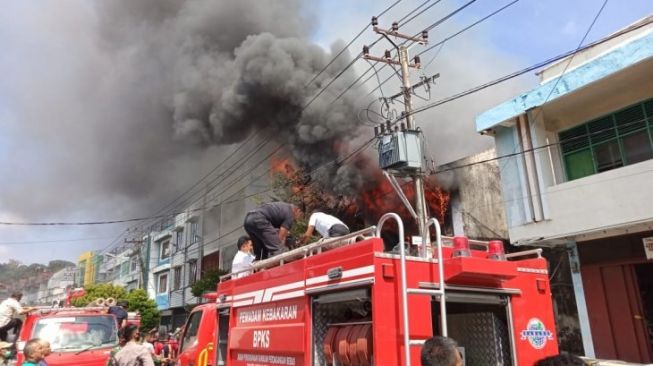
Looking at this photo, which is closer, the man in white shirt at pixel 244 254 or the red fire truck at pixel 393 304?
the red fire truck at pixel 393 304

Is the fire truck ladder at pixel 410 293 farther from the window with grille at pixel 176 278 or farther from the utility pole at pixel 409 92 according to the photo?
the window with grille at pixel 176 278

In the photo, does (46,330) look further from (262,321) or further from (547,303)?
(547,303)

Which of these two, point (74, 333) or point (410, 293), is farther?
point (74, 333)

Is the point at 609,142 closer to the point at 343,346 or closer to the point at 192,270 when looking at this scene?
the point at 343,346

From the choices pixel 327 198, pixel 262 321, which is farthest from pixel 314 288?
pixel 327 198

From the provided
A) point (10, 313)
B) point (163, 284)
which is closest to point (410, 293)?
point (10, 313)

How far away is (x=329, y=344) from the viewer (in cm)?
373

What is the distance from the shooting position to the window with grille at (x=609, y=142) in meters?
10.4

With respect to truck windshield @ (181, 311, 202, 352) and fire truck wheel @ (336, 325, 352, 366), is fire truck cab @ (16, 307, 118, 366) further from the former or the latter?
fire truck wheel @ (336, 325, 352, 366)

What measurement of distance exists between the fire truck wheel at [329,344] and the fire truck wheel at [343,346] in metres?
0.06

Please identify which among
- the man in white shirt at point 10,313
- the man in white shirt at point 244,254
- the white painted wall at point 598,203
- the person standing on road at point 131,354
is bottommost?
the person standing on road at point 131,354

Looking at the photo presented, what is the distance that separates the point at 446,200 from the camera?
1661cm

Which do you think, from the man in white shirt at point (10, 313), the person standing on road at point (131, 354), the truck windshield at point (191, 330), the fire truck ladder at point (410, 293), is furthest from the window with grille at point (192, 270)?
the fire truck ladder at point (410, 293)

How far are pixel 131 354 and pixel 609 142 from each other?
10.5 metres
